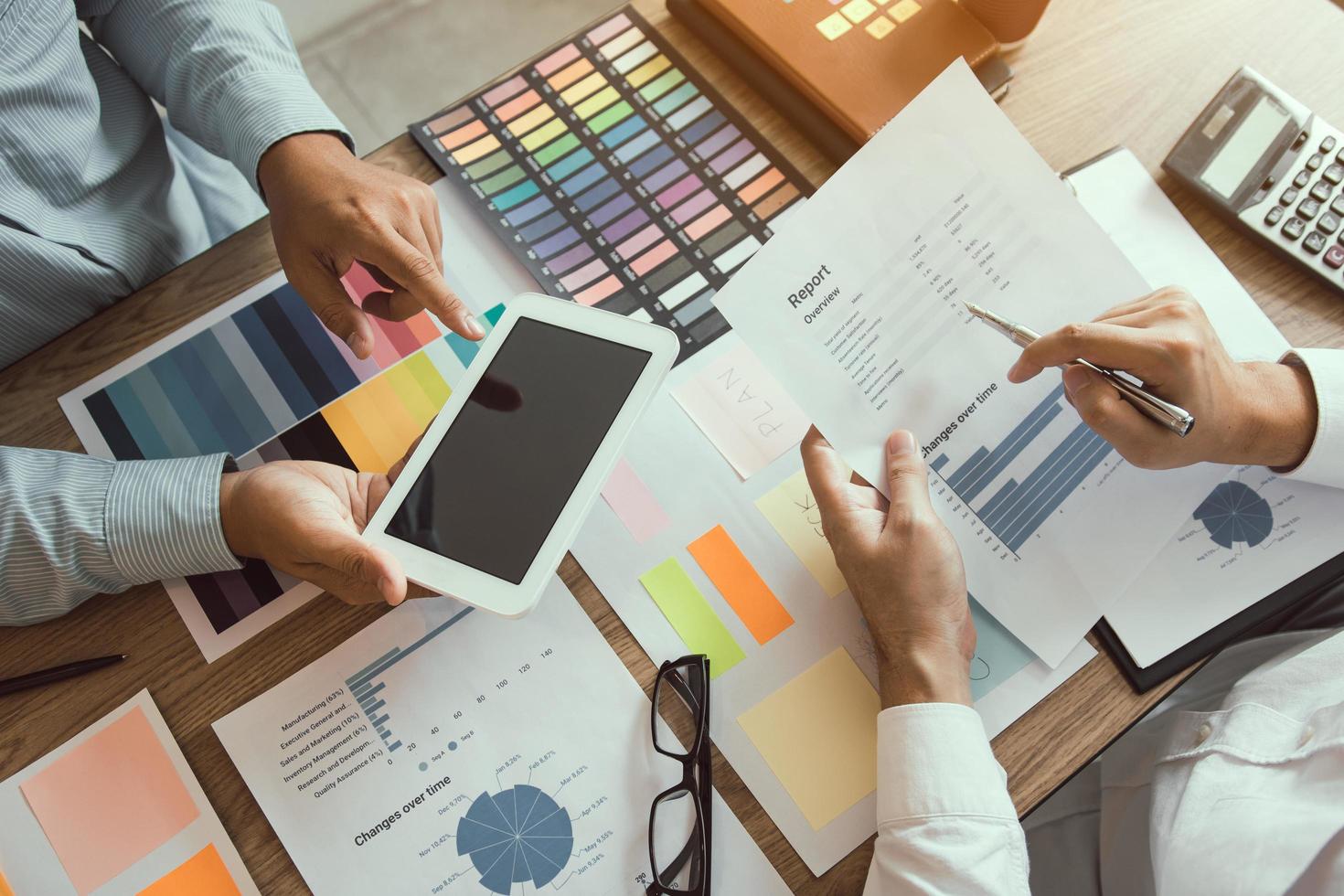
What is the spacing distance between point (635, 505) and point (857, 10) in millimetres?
513

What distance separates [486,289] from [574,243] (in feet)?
0.30

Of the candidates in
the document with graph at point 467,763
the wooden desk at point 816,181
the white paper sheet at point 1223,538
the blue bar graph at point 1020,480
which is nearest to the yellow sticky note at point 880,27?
the wooden desk at point 816,181

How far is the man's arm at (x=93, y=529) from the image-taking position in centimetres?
63

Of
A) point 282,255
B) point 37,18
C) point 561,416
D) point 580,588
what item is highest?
point 37,18

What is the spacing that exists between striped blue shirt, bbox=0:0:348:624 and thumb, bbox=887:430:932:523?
52cm

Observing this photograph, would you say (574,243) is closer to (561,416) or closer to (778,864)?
(561,416)

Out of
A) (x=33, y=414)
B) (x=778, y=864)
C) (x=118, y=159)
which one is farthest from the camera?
(x=118, y=159)

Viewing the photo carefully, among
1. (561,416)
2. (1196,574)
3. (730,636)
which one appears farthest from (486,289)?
(1196,574)

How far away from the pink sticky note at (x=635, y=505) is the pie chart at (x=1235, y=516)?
1.44ft

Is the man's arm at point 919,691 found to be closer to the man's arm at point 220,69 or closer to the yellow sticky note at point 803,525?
the yellow sticky note at point 803,525

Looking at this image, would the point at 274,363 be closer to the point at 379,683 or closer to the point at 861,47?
the point at 379,683

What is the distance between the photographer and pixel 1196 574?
668 mm

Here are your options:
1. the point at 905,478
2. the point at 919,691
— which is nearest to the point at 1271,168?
the point at 905,478

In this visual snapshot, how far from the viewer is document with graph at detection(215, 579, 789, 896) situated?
0.60 meters
